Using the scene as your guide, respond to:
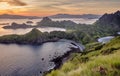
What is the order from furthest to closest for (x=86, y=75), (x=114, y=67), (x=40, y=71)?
1. (x=40, y=71)
2. (x=114, y=67)
3. (x=86, y=75)

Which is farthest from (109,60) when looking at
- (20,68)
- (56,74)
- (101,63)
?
(20,68)

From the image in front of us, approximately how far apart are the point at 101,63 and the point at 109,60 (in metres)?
0.59

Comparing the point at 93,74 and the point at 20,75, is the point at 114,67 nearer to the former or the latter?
the point at 93,74

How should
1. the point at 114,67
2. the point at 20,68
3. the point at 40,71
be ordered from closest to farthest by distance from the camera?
the point at 114,67, the point at 40,71, the point at 20,68

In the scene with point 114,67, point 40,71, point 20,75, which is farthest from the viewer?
point 40,71

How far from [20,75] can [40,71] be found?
9410mm

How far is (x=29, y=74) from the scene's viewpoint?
3713 inches

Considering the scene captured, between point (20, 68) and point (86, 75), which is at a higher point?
point (86, 75)

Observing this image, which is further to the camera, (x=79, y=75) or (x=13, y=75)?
(x=13, y=75)

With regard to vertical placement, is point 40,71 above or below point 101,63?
below

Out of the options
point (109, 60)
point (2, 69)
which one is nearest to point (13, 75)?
point (2, 69)

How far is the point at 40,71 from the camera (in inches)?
3851

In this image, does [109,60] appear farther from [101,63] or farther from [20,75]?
[20,75]

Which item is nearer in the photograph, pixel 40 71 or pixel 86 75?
pixel 86 75
